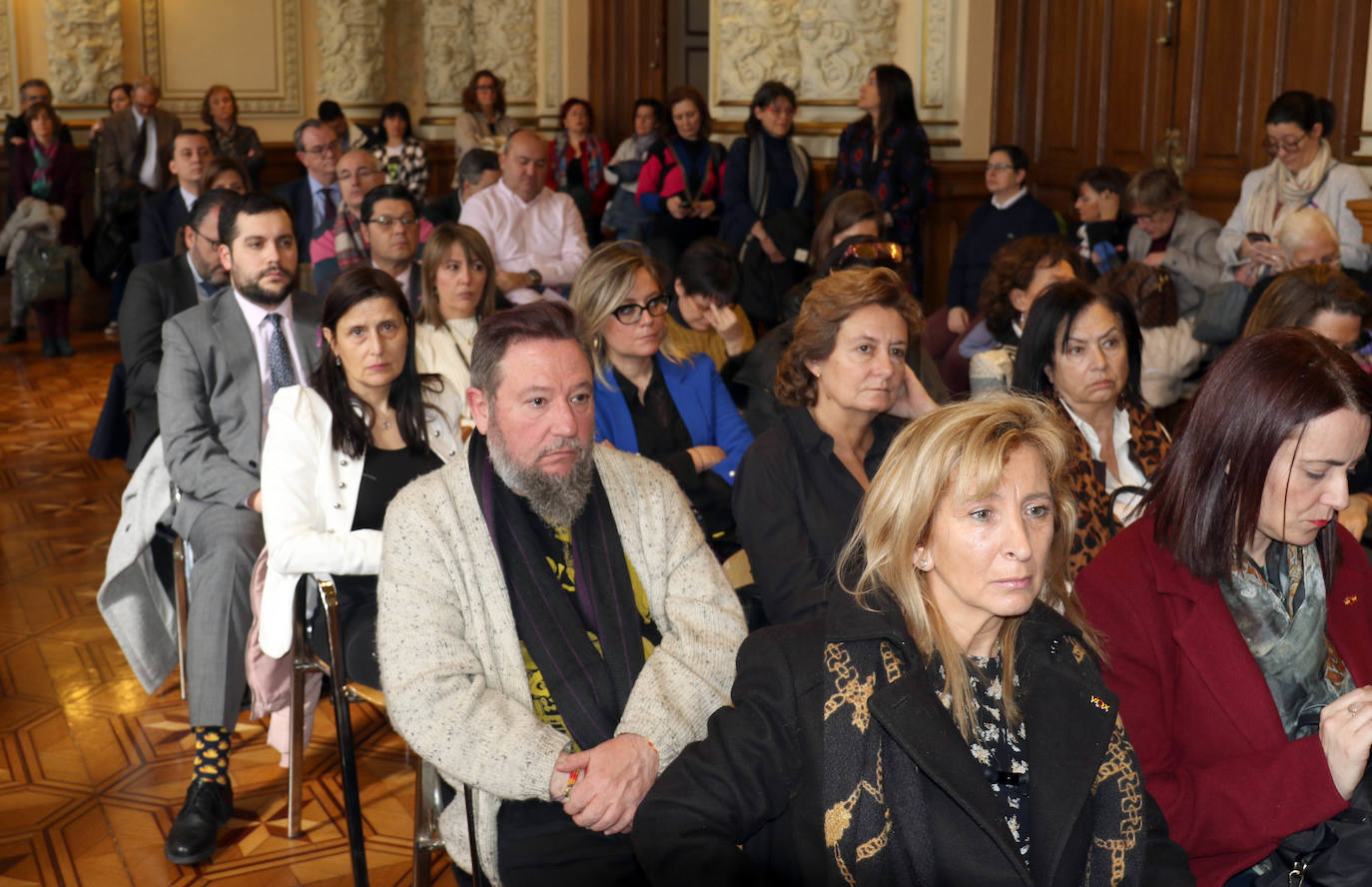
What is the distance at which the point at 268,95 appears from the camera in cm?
1266

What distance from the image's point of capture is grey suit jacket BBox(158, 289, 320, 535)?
136 inches

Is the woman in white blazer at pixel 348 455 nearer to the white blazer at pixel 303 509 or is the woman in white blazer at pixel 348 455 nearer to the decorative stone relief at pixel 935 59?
the white blazer at pixel 303 509

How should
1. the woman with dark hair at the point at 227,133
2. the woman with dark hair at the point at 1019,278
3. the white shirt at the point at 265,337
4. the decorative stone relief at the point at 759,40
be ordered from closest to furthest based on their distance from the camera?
the white shirt at the point at 265,337, the woman with dark hair at the point at 1019,278, the decorative stone relief at the point at 759,40, the woman with dark hair at the point at 227,133

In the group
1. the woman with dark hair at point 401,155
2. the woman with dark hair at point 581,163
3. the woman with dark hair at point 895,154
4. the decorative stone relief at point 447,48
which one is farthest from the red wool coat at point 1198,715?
the decorative stone relief at point 447,48

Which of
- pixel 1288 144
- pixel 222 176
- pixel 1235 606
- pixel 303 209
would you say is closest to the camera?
pixel 1235 606

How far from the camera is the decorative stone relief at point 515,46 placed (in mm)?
12312

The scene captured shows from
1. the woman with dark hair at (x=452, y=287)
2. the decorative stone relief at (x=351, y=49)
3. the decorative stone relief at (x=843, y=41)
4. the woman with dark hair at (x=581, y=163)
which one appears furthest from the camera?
the decorative stone relief at (x=351, y=49)

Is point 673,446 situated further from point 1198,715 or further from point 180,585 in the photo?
point 1198,715

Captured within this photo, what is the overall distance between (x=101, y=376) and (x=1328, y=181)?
23.2 feet

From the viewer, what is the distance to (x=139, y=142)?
10242mm

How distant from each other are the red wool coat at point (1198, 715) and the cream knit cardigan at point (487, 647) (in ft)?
2.25

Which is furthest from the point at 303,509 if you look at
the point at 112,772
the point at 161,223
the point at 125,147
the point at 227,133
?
the point at 227,133

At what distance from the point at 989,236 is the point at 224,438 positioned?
4.12 m

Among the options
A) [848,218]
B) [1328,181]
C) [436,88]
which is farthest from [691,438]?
[436,88]
